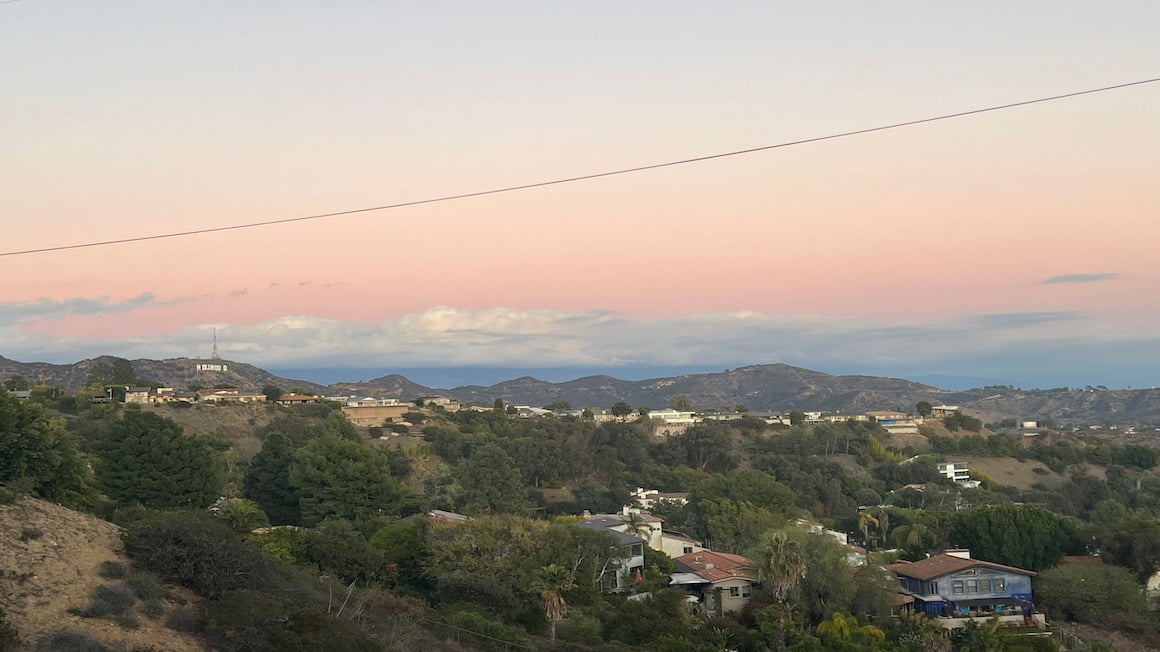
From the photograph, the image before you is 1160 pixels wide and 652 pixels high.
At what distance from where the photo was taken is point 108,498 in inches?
1615

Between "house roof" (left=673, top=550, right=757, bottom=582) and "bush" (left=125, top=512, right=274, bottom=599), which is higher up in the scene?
"bush" (left=125, top=512, right=274, bottom=599)

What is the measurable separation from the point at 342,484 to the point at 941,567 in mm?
28361

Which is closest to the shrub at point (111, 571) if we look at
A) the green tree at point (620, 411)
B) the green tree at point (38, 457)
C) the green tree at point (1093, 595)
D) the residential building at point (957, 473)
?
the green tree at point (38, 457)

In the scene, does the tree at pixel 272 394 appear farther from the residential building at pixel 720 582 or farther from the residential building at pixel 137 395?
the residential building at pixel 720 582

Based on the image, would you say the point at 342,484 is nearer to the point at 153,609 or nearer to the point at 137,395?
the point at 153,609

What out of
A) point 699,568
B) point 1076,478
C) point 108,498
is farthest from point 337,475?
point 1076,478

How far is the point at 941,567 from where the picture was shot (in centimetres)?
4547

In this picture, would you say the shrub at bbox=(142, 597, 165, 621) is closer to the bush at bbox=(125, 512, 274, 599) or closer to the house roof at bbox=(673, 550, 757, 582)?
the bush at bbox=(125, 512, 274, 599)

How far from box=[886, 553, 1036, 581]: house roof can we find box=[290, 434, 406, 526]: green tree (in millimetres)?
24884

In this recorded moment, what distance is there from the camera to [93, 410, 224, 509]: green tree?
4078 cm

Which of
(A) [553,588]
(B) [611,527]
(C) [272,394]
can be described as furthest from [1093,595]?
(C) [272,394]

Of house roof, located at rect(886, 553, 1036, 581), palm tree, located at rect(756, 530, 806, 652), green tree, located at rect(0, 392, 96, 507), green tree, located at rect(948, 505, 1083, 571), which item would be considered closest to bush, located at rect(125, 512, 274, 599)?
green tree, located at rect(0, 392, 96, 507)

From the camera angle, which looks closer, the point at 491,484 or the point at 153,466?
the point at 153,466

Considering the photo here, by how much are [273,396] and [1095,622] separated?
81.0 metres
